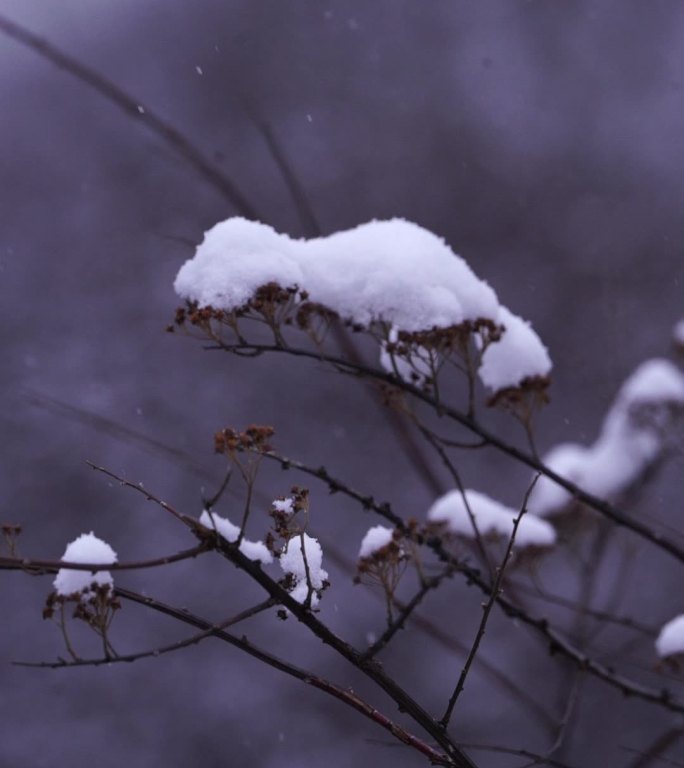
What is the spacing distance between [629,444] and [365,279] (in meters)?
2.97

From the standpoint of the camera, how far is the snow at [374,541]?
1.60 meters

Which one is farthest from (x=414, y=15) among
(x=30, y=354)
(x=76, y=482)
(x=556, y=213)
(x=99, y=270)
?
(x=76, y=482)

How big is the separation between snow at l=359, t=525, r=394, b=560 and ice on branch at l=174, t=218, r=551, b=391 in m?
0.36

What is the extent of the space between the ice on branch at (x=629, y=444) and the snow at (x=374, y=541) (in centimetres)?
156

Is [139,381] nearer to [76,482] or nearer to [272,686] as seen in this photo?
[76,482]

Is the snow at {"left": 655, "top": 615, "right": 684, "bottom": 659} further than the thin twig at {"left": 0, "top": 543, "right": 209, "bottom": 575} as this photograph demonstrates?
Yes

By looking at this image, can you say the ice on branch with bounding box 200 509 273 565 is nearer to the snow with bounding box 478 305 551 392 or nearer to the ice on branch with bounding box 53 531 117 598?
the ice on branch with bounding box 53 531 117 598

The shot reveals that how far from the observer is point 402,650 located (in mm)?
11375

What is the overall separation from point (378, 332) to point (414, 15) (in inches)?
506

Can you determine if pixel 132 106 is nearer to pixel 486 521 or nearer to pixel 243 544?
pixel 243 544

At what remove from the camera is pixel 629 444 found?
4.43 metres

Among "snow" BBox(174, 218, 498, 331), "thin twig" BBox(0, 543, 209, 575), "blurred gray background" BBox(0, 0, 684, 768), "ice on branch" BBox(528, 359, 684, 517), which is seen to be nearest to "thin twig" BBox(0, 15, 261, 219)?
"snow" BBox(174, 218, 498, 331)

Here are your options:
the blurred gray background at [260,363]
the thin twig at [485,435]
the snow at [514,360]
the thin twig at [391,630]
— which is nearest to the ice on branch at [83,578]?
the thin twig at [391,630]

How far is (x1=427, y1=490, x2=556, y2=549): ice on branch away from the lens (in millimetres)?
2537
